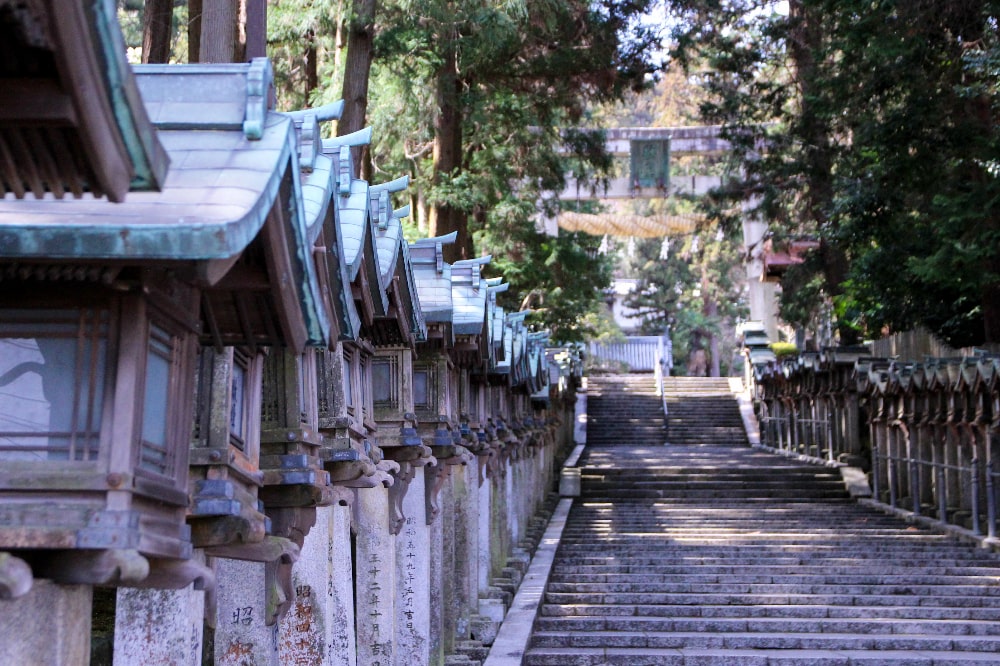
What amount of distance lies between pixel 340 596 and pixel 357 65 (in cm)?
663

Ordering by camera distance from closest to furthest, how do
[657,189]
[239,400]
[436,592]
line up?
[239,400], [436,592], [657,189]

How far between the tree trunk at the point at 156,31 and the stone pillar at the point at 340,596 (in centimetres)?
512

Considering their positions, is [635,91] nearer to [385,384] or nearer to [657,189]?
[385,384]

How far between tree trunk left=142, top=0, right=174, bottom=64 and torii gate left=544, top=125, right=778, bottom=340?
1638cm

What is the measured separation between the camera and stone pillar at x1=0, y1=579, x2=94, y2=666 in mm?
5051

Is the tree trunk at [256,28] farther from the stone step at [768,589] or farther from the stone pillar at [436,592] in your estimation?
the stone step at [768,589]

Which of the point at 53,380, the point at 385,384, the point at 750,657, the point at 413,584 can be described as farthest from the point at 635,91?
the point at 53,380

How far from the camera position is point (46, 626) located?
17.1 feet

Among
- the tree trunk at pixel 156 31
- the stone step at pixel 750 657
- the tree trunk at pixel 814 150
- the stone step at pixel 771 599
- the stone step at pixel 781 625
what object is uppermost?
the tree trunk at pixel 814 150

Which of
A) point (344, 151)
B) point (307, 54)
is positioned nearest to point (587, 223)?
point (307, 54)

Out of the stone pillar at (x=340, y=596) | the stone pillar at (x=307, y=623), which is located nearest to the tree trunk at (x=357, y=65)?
the stone pillar at (x=340, y=596)

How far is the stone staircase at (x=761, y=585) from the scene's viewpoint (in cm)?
1667

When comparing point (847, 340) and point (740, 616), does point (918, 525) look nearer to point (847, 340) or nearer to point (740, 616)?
point (740, 616)

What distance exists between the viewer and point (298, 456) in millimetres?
8273
